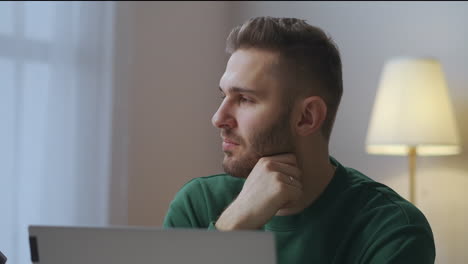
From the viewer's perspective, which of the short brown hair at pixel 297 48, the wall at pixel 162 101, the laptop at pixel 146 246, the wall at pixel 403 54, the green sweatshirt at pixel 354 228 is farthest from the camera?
the wall at pixel 162 101

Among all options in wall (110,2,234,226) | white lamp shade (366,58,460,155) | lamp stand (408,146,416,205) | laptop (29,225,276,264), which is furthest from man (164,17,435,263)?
wall (110,2,234,226)

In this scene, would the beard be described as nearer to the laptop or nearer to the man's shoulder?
the man's shoulder

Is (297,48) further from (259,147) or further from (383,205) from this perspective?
(383,205)

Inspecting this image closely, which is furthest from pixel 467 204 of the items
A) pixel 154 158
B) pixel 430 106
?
pixel 154 158

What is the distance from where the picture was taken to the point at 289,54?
1.69m

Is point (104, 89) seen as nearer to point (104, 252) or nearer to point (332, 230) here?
point (332, 230)

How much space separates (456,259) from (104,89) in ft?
5.53

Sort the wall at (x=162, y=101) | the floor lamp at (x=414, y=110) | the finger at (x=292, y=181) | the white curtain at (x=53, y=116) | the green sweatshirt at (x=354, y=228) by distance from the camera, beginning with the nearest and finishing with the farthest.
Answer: the green sweatshirt at (x=354, y=228), the finger at (x=292, y=181), the white curtain at (x=53, y=116), the floor lamp at (x=414, y=110), the wall at (x=162, y=101)

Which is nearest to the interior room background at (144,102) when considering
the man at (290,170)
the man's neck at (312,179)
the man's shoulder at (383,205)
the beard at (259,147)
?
the man at (290,170)

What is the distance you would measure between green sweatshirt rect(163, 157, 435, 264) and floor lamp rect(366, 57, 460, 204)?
1295 millimetres

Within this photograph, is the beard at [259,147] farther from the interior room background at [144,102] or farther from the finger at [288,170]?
the interior room background at [144,102]

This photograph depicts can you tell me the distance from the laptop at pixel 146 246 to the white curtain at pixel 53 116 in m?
1.88

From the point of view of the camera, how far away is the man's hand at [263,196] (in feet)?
4.99

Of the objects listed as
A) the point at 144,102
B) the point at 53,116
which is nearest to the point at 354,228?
the point at 53,116
